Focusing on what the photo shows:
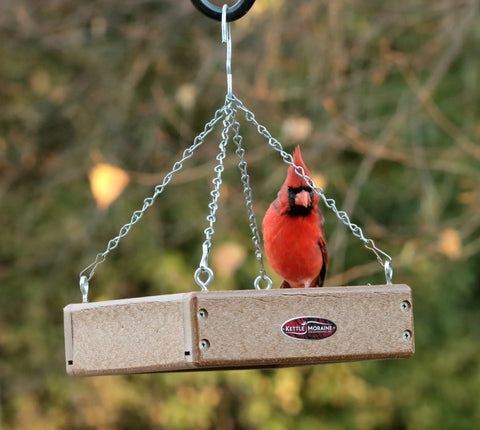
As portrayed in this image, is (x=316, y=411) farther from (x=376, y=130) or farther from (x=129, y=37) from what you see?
(x=129, y=37)

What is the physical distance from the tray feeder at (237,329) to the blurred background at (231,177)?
155cm

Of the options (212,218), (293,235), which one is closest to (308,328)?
(212,218)

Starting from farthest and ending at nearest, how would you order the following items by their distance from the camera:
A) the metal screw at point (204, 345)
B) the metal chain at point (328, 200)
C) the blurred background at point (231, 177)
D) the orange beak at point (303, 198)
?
the blurred background at point (231, 177) < the orange beak at point (303, 198) < the metal chain at point (328, 200) < the metal screw at point (204, 345)

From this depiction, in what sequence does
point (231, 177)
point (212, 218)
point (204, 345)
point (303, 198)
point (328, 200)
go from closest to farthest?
point (204, 345)
point (212, 218)
point (328, 200)
point (303, 198)
point (231, 177)

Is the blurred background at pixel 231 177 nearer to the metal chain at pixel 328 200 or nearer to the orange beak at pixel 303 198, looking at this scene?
the orange beak at pixel 303 198

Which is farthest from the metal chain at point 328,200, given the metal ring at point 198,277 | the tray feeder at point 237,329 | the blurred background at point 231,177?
the blurred background at point 231,177

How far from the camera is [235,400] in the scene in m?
6.35

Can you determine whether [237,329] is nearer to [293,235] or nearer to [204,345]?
[204,345]

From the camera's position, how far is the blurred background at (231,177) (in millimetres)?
4168

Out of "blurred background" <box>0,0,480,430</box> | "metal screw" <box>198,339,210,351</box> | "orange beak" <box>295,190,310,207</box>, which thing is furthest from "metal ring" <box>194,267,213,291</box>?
"blurred background" <box>0,0,480,430</box>

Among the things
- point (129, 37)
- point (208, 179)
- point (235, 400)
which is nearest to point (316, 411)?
point (235, 400)

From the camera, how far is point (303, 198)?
232 centimetres

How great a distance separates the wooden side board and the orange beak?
0.53m

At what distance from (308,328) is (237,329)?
15 centimetres
